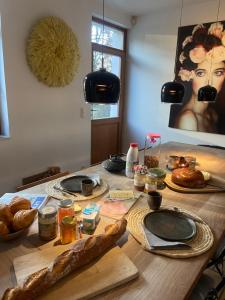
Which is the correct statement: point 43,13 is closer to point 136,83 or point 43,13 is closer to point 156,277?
point 136,83

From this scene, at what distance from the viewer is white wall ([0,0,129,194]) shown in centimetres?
249

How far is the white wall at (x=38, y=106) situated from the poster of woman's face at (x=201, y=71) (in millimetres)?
1336

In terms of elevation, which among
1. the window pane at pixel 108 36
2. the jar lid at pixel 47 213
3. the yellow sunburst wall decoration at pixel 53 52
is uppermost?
the window pane at pixel 108 36

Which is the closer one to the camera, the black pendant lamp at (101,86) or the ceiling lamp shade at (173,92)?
the black pendant lamp at (101,86)

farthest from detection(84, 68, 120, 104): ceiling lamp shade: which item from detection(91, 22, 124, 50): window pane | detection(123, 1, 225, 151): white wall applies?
detection(123, 1, 225, 151): white wall

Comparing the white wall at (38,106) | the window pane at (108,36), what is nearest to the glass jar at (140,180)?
the white wall at (38,106)

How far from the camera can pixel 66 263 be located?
31.3 inches

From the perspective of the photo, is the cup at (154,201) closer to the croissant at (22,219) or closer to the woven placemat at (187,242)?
the woven placemat at (187,242)

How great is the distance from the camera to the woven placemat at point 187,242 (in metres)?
0.94

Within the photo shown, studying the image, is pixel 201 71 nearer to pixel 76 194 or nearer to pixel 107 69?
pixel 107 69

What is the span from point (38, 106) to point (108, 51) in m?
1.70

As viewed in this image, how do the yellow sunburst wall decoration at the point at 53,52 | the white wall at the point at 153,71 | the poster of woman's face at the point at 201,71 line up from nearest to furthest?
the yellow sunburst wall decoration at the point at 53,52, the poster of woman's face at the point at 201,71, the white wall at the point at 153,71

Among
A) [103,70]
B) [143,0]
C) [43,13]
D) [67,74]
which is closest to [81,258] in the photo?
[103,70]

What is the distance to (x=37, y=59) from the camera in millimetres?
2609
